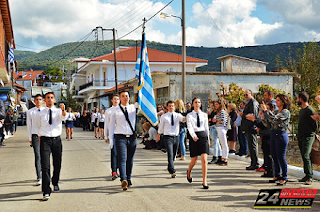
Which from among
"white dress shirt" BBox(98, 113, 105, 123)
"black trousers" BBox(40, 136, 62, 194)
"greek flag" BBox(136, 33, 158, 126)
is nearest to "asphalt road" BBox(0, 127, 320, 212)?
"black trousers" BBox(40, 136, 62, 194)

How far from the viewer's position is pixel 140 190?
8219 millimetres

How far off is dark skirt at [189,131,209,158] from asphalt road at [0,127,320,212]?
73cm

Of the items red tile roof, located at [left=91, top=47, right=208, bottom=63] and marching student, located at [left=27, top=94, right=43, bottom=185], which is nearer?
marching student, located at [left=27, top=94, right=43, bottom=185]

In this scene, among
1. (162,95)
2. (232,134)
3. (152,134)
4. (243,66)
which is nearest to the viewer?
(232,134)

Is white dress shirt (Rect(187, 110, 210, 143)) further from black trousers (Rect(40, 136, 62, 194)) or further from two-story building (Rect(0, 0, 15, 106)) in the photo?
two-story building (Rect(0, 0, 15, 106))

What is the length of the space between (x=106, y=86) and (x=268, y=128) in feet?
Answer: 148

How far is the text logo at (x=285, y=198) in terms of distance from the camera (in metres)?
6.83

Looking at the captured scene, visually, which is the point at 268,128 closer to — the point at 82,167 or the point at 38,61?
the point at 82,167

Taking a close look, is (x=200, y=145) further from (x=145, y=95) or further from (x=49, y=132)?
(x=49, y=132)

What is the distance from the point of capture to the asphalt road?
683 cm

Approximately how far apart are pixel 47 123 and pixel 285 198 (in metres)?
4.68

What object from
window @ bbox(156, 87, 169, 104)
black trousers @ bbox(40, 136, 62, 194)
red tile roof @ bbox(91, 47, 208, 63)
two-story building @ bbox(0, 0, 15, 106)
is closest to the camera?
black trousers @ bbox(40, 136, 62, 194)

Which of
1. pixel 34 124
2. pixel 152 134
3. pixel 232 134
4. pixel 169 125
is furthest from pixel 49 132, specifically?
pixel 152 134

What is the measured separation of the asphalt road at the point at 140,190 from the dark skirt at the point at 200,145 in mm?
731
